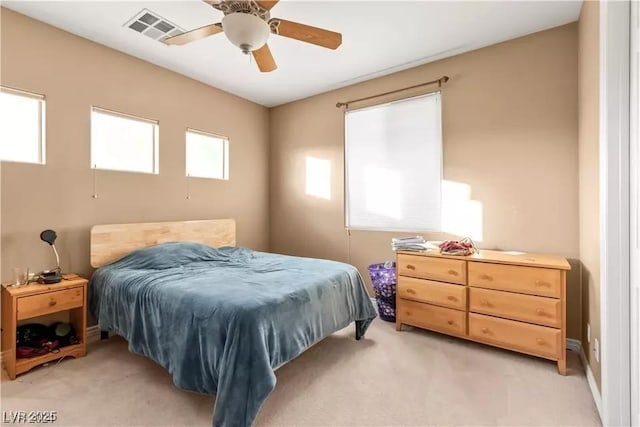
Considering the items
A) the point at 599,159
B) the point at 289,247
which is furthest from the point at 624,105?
the point at 289,247

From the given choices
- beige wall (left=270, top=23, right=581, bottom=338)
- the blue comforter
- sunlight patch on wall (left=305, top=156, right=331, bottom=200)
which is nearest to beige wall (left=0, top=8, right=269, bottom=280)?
the blue comforter

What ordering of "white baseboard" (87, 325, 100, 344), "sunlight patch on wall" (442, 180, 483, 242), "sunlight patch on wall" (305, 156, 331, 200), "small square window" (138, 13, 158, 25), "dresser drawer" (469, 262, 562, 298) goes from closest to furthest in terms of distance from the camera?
"dresser drawer" (469, 262, 562, 298) → "small square window" (138, 13, 158, 25) → "white baseboard" (87, 325, 100, 344) → "sunlight patch on wall" (442, 180, 483, 242) → "sunlight patch on wall" (305, 156, 331, 200)

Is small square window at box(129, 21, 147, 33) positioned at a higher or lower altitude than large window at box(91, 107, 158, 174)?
higher

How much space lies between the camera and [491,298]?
2.50 meters

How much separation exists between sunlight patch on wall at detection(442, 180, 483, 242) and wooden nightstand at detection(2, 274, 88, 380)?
3.42 meters

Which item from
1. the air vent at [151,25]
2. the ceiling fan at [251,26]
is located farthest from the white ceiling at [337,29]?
the ceiling fan at [251,26]

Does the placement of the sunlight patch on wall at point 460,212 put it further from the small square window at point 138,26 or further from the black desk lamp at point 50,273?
the black desk lamp at point 50,273

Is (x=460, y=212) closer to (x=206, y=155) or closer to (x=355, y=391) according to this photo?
(x=355, y=391)

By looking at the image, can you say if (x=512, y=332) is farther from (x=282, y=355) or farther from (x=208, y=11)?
(x=208, y=11)

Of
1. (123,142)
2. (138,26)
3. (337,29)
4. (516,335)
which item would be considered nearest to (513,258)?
(516,335)

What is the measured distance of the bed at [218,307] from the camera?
1641 mm

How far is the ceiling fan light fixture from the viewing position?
181 cm

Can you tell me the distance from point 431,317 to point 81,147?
11.8 feet

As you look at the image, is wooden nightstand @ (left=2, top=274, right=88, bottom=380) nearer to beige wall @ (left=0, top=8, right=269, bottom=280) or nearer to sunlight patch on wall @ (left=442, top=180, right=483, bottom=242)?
beige wall @ (left=0, top=8, right=269, bottom=280)
